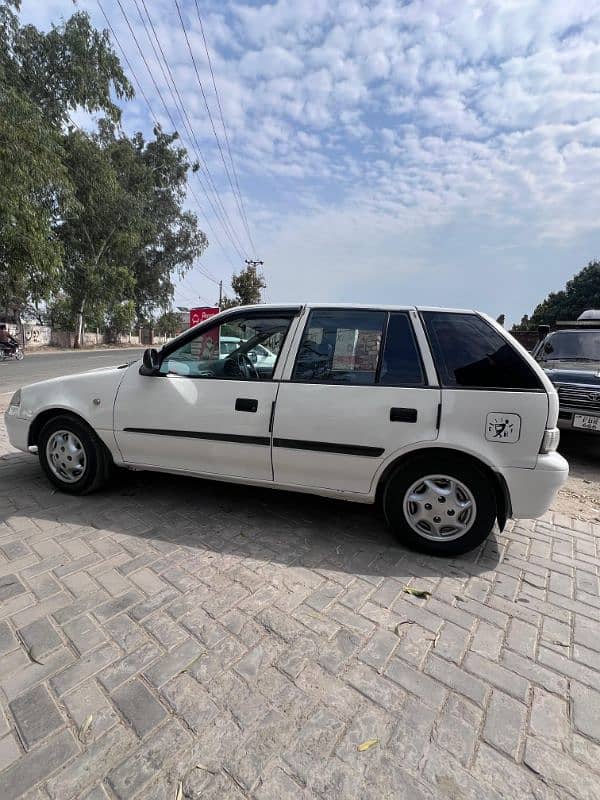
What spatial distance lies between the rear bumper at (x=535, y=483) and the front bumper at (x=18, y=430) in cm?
391

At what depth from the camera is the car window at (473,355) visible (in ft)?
8.80

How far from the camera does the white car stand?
2670 mm

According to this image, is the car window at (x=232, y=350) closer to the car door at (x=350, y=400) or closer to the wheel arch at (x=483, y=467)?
the car door at (x=350, y=400)

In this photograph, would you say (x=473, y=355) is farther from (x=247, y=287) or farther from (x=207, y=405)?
(x=247, y=287)

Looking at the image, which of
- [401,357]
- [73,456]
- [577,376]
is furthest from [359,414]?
[577,376]

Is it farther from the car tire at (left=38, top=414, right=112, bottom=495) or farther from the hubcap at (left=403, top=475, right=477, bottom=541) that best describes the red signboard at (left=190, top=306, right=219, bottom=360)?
the hubcap at (left=403, top=475, right=477, bottom=541)

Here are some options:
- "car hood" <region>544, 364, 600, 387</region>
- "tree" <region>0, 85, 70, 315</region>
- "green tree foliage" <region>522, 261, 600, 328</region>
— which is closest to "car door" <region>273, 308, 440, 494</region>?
"car hood" <region>544, 364, 600, 387</region>

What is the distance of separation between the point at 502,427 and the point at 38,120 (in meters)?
19.2

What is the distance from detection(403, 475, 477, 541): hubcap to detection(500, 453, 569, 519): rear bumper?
27 centimetres

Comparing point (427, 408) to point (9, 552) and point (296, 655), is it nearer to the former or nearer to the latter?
point (296, 655)

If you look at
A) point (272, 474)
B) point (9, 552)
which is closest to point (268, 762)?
point (272, 474)

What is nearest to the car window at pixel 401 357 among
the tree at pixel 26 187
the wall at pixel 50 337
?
the tree at pixel 26 187

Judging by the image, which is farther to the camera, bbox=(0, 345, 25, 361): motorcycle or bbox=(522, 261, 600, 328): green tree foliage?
bbox=(522, 261, 600, 328): green tree foliage

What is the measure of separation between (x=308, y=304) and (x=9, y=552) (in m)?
2.64
